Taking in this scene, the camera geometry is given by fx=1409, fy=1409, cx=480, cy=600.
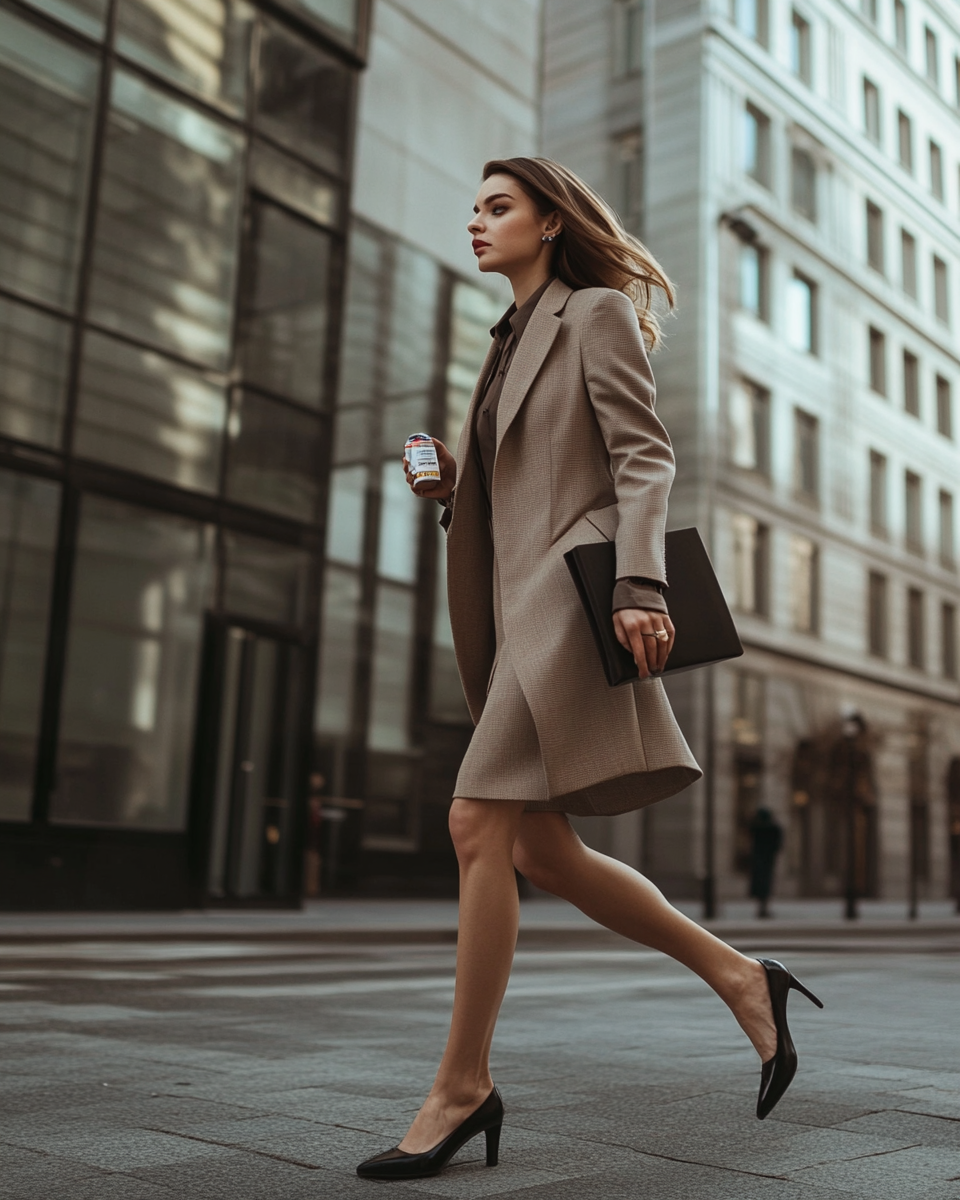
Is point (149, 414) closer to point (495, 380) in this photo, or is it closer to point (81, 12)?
point (81, 12)

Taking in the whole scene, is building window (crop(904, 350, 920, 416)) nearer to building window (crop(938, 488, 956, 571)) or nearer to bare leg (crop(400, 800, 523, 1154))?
building window (crop(938, 488, 956, 571))

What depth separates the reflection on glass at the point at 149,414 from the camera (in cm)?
1400

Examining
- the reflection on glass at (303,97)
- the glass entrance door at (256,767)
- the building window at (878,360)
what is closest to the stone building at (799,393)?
the building window at (878,360)

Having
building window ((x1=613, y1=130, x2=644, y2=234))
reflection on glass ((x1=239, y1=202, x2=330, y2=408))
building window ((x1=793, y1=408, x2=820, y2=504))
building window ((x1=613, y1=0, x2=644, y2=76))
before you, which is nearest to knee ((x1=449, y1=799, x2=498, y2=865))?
reflection on glass ((x1=239, y1=202, x2=330, y2=408))

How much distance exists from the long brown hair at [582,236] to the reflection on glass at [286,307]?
1293 centimetres

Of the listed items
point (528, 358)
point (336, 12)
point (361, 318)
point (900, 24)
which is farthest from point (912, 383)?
point (528, 358)

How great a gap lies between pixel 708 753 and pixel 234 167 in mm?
13956

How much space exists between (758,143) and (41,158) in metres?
22.7

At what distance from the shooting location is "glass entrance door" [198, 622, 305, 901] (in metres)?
15.5

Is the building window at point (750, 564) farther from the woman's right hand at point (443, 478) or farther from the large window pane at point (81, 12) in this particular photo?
the woman's right hand at point (443, 478)

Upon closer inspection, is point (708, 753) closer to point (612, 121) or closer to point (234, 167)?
point (234, 167)

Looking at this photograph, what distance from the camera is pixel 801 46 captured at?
3509cm

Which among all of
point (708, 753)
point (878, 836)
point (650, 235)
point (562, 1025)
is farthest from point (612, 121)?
point (562, 1025)

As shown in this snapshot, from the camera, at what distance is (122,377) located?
47.0 feet
